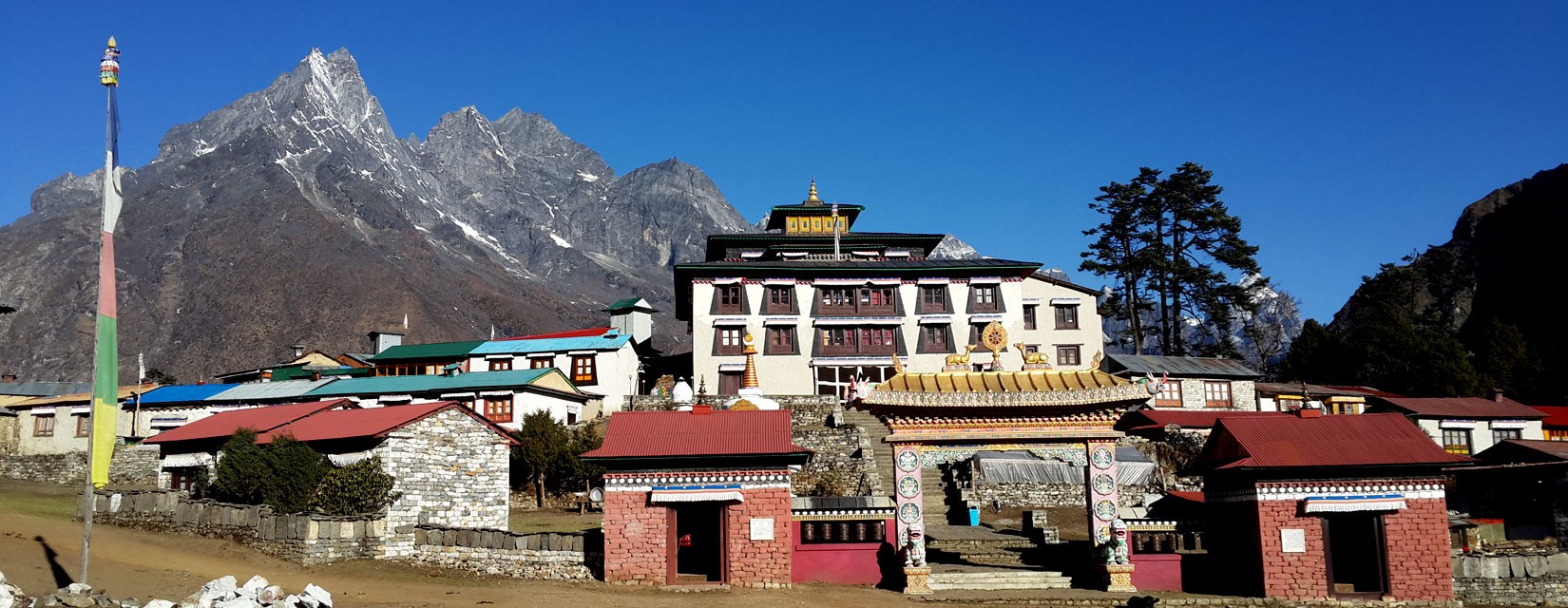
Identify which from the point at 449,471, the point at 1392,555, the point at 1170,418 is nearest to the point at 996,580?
the point at 1392,555

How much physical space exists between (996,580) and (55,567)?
2122cm

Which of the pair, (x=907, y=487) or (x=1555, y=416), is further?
(x=1555, y=416)

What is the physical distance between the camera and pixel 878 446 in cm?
4341

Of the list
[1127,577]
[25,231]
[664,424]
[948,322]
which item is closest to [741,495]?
[664,424]

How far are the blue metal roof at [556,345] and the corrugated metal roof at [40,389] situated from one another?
71.3ft

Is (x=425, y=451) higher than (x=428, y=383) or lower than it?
lower

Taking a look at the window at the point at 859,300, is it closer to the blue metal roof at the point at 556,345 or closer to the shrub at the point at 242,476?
the blue metal roof at the point at 556,345

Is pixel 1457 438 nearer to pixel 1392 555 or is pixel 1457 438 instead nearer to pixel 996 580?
pixel 1392 555

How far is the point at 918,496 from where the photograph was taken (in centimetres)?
2677

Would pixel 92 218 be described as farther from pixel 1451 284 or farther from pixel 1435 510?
pixel 1435 510

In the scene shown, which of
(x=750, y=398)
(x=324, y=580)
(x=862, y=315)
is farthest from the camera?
(x=862, y=315)

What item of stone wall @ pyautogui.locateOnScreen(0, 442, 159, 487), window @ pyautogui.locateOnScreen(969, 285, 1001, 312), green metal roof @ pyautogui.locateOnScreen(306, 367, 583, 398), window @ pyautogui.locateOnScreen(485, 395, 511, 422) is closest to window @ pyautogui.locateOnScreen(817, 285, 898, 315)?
window @ pyautogui.locateOnScreen(969, 285, 1001, 312)

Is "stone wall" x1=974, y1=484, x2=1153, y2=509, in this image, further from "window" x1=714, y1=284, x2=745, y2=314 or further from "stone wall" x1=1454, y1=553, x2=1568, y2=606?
"window" x1=714, y1=284, x2=745, y2=314

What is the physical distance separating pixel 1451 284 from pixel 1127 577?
71.0 m
